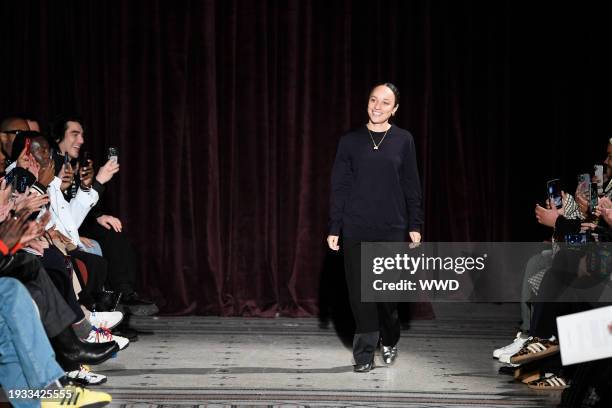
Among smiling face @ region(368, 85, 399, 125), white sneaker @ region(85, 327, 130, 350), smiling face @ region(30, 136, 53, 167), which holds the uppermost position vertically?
smiling face @ region(368, 85, 399, 125)

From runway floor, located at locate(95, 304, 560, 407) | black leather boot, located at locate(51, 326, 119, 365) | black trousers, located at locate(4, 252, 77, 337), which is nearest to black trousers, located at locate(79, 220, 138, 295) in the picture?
runway floor, located at locate(95, 304, 560, 407)

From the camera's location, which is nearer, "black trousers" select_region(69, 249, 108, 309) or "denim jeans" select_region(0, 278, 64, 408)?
"denim jeans" select_region(0, 278, 64, 408)

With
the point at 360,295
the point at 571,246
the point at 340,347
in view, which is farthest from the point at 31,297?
the point at 571,246

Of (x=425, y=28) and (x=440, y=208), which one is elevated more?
(x=425, y=28)

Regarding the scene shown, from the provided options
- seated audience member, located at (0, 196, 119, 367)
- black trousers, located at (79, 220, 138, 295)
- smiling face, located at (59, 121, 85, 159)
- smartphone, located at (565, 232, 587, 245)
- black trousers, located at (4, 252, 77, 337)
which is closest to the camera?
seated audience member, located at (0, 196, 119, 367)

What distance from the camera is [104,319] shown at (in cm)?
498

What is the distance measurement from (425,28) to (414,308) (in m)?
1.93

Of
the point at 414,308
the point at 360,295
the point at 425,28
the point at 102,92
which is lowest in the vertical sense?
the point at 414,308

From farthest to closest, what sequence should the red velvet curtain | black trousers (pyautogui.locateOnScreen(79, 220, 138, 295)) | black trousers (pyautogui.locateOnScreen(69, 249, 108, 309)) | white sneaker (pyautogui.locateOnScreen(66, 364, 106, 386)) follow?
the red velvet curtain → black trousers (pyautogui.locateOnScreen(79, 220, 138, 295)) → black trousers (pyautogui.locateOnScreen(69, 249, 108, 309)) → white sneaker (pyautogui.locateOnScreen(66, 364, 106, 386))

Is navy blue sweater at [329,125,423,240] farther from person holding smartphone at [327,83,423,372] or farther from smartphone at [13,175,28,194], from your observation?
smartphone at [13,175,28,194]

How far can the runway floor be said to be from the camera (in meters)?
4.12

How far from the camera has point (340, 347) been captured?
5.38 metres

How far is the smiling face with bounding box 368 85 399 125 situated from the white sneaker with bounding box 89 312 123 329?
5.69 ft

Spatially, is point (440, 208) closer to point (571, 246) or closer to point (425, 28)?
point (425, 28)
